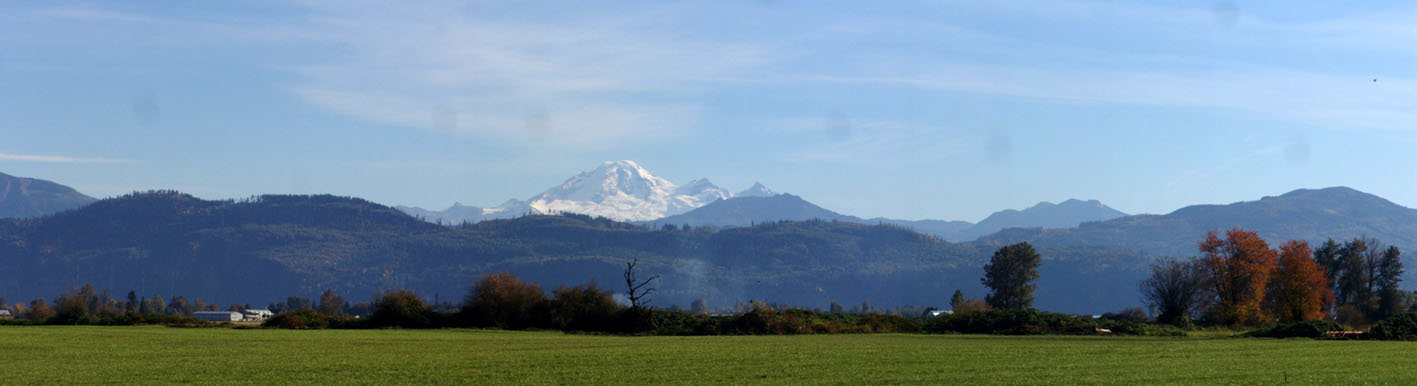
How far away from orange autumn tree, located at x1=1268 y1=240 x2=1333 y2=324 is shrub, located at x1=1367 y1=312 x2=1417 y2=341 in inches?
1370

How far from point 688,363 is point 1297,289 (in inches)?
3153

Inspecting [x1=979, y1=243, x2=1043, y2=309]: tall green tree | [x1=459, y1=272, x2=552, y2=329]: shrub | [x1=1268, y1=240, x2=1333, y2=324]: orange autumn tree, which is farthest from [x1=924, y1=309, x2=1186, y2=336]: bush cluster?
[x1=979, y1=243, x2=1043, y2=309]: tall green tree

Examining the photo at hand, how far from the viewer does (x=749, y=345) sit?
55062mm

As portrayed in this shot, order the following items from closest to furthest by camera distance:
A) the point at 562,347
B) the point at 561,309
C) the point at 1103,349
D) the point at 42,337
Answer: the point at 1103,349 < the point at 562,347 < the point at 42,337 < the point at 561,309

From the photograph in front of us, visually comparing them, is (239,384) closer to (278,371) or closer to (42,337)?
(278,371)

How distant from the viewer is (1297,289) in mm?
101312

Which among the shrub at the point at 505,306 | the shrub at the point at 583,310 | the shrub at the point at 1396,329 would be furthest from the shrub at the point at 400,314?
A: the shrub at the point at 1396,329

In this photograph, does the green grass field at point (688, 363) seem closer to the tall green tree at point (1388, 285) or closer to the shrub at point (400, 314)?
the shrub at point (400, 314)

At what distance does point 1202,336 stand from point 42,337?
224 ft

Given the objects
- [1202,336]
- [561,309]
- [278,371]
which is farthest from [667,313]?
[278,371]

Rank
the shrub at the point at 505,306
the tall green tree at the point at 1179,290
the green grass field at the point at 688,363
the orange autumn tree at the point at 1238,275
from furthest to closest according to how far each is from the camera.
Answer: the orange autumn tree at the point at 1238,275, the tall green tree at the point at 1179,290, the shrub at the point at 505,306, the green grass field at the point at 688,363

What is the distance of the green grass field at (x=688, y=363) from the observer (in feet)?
116

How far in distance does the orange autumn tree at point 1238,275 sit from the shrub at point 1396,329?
30454 millimetres

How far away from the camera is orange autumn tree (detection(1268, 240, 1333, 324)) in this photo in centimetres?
10094
